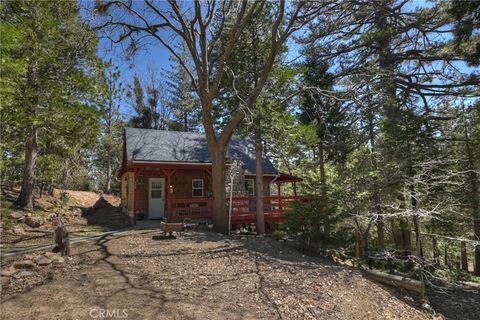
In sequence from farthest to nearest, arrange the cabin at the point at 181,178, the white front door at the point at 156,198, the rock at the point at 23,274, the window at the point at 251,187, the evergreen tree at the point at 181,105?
the evergreen tree at the point at 181,105, the window at the point at 251,187, the white front door at the point at 156,198, the cabin at the point at 181,178, the rock at the point at 23,274

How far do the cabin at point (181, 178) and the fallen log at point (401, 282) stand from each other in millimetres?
5777

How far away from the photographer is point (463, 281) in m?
11.4

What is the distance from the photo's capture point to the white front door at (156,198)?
51.1 feet

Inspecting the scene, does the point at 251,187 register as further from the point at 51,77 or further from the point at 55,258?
the point at 55,258

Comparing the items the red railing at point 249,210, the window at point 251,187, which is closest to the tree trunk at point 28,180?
the red railing at point 249,210

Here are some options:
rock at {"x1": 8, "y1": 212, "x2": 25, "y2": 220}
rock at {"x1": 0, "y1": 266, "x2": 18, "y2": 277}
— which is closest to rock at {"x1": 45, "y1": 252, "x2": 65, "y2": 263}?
rock at {"x1": 0, "y1": 266, "x2": 18, "y2": 277}

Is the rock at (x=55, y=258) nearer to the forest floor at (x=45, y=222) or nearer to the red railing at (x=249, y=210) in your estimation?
the forest floor at (x=45, y=222)

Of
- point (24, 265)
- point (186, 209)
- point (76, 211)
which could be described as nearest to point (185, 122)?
point (76, 211)

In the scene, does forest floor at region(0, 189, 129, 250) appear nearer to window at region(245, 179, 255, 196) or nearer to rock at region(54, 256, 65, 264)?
rock at region(54, 256, 65, 264)

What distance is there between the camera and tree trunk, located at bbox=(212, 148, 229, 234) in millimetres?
11070

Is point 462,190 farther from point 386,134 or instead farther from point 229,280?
point 229,280

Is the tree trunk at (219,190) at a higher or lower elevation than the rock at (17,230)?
higher

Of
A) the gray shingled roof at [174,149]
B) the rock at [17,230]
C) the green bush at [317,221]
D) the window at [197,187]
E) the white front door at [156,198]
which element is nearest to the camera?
the green bush at [317,221]

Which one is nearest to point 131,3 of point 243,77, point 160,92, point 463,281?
point 243,77
